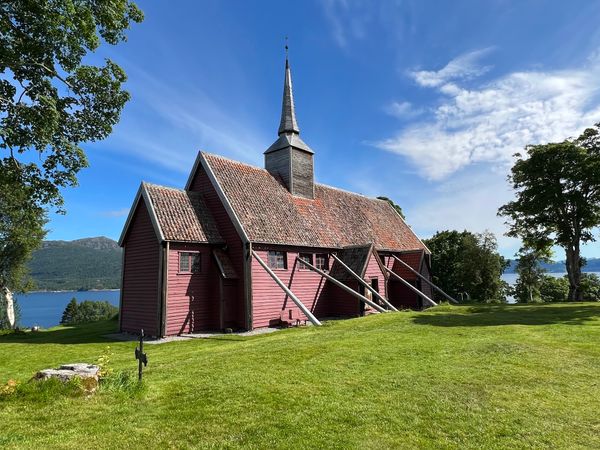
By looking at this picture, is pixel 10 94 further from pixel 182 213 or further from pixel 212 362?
pixel 212 362

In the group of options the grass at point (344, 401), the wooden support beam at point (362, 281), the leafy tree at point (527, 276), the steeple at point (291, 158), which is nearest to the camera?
the grass at point (344, 401)

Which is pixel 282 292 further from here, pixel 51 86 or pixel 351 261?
pixel 51 86

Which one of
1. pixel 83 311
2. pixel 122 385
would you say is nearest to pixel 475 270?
pixel 122 385

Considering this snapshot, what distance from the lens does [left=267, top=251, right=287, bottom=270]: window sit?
22.4 meters

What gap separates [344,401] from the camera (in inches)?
285

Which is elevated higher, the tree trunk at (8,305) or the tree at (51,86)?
Result: the tree at (51,86)

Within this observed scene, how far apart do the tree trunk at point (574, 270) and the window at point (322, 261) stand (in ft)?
71.8

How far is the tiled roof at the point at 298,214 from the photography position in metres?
22.9

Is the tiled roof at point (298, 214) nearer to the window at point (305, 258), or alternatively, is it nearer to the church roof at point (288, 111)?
the window at point (305, 258)

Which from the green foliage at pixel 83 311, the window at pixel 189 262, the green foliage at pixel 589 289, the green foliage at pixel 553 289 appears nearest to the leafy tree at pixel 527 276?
the green foliage at pixel 589 289

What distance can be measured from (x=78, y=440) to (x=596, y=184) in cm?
3471

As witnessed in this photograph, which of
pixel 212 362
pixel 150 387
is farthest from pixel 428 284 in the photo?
pixel 150 387

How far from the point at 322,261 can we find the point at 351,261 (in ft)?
6.48

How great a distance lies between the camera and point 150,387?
327 inches
